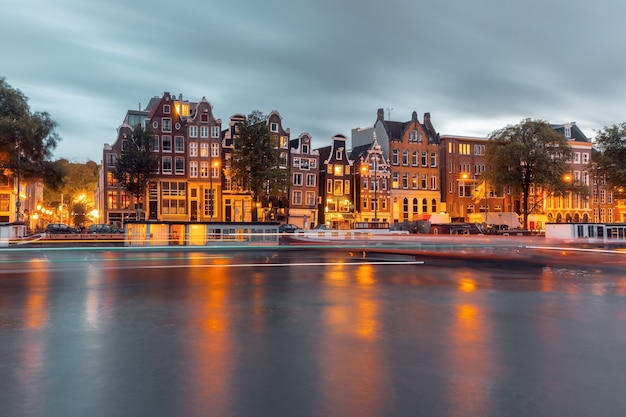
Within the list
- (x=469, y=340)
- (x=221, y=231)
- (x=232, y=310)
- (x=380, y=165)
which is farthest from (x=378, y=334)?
(x=380, y=165)

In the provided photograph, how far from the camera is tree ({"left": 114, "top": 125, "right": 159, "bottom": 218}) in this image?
240 feet

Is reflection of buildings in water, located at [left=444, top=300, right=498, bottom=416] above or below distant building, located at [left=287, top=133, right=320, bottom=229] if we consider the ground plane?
below

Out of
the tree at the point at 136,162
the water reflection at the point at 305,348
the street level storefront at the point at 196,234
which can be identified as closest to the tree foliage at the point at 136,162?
the tree at the point at 136,162

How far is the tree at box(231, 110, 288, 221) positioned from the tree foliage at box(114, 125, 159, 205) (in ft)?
45.2

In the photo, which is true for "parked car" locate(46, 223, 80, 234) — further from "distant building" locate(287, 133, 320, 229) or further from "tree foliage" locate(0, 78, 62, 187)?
"distant building" locate(287, 133, 320, 229)

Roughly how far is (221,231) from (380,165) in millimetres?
51926

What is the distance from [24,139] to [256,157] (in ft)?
86.6

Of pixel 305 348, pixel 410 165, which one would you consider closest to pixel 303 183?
pixel 410 165

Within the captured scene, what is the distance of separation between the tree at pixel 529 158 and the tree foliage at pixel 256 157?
32.3 m

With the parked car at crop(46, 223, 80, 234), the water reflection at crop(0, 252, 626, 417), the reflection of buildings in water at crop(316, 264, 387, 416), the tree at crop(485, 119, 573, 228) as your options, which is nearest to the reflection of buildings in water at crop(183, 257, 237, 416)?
the water reflection at crop(0, 252, 626, 417)

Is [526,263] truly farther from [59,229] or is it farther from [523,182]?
[59,229]

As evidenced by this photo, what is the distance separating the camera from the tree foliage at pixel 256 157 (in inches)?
2613

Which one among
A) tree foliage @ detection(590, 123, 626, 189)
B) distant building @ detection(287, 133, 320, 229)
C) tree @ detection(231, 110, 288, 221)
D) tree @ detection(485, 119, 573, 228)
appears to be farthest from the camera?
distant building @ detection(287, 133, 320, 229)

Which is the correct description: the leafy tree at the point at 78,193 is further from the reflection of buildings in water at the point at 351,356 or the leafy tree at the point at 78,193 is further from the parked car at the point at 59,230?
the reflection of buildings in water at the point at 351,356
